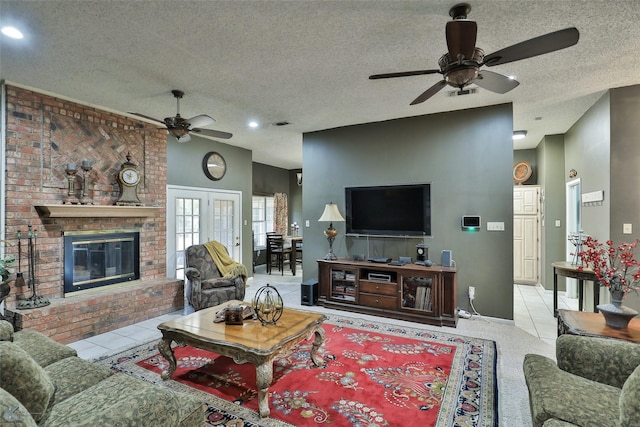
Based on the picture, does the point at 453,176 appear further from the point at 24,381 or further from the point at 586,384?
the point at 24,381

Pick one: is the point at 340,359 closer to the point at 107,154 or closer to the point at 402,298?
the point at 402,298

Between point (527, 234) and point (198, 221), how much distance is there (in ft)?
20.0

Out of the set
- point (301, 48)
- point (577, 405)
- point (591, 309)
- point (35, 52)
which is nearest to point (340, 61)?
point (301, 48)

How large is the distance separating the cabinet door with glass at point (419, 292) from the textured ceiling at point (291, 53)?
217cm

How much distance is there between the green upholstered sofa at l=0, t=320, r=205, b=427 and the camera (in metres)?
1.30

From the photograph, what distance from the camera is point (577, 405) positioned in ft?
4.89

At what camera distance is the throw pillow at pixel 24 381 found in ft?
4.25

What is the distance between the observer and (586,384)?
1690 millimetres

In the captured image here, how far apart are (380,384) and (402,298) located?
5.71ft

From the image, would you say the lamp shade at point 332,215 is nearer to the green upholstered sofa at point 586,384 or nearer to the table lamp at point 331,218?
the table lamp at point 331,218

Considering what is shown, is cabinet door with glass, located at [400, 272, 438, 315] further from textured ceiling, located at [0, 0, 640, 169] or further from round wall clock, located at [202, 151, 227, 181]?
round wall clock, located at [202, 151, 227, 181]

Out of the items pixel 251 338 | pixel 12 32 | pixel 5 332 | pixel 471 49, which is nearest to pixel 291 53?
pixel 471 49

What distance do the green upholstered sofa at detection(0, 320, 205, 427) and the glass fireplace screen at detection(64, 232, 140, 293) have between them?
2393 mm

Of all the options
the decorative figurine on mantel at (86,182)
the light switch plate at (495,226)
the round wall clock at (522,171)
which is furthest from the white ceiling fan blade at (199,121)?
the round wall clock at (522,171)
